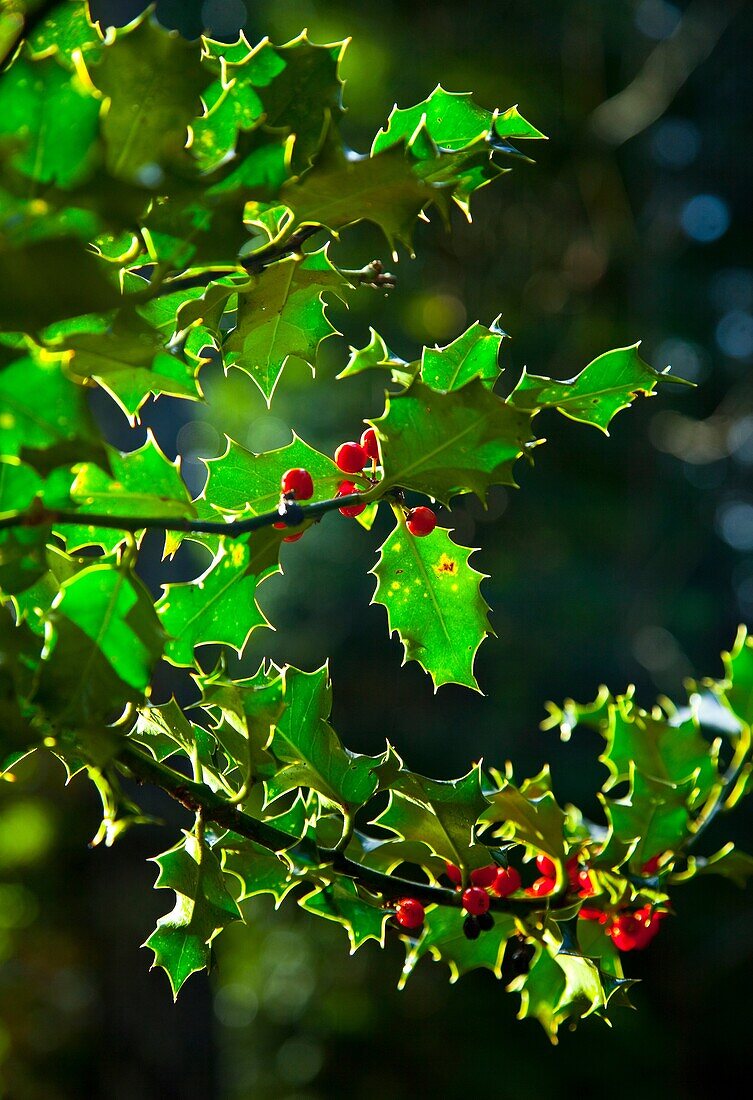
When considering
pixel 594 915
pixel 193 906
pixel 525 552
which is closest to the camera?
pixel 193 906

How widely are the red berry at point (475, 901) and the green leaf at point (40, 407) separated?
365mm

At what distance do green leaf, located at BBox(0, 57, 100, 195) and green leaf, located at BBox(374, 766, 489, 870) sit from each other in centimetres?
39

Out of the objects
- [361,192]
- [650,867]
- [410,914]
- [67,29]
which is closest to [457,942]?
[410,914]

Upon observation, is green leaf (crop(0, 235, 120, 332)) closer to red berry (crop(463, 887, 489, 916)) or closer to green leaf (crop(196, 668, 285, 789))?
green leaf (crop(196, 668, 285, 789))

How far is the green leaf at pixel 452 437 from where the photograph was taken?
50 cm

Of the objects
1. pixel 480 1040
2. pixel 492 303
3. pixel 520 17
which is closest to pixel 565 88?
pixel 520 17

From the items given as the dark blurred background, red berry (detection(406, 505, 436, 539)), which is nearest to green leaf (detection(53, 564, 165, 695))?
red berry (detection(406, 505, 436, 539))

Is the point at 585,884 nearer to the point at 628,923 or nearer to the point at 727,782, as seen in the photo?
the point at 628,923

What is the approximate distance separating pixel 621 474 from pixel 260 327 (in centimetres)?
444

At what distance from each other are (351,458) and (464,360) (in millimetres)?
105

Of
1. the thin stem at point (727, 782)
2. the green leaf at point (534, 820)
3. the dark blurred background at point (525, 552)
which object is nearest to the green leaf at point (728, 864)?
the thin stem at point (727, 782)

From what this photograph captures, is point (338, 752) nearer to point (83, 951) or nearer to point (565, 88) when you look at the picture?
point (83, 951)

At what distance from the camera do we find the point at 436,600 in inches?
26.6

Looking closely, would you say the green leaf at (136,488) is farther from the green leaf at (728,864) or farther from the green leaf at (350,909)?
→ the green leaf at (728,864)
